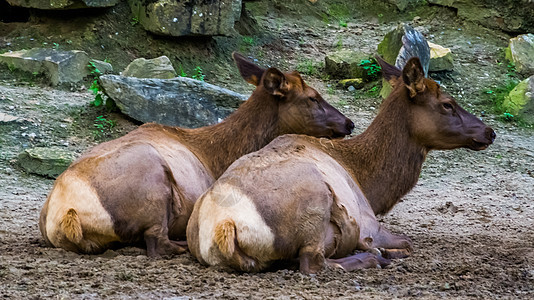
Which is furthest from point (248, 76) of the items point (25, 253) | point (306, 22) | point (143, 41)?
point (306, 22)

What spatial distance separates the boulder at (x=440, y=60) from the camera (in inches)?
519

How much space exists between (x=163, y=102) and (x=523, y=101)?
5786 millimetres

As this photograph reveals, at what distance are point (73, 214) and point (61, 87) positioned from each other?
5958 mm

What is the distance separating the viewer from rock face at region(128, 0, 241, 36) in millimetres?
12375

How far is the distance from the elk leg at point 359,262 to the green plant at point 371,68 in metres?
7.24

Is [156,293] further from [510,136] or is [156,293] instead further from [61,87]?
[510,136]

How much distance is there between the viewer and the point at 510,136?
1179 cm

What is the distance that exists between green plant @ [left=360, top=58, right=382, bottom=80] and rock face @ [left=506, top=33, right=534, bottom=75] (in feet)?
8.77

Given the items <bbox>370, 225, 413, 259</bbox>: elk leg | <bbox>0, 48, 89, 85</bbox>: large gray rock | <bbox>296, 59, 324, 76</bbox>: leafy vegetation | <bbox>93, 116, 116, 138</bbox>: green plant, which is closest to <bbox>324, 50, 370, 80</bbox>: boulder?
<bbox>296, 59, 324, 76</bbox>: leafy vegetation

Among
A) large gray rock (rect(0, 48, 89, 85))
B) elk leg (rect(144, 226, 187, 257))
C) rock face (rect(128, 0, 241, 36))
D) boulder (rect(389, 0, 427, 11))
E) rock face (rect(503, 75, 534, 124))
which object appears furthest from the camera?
boulder (rect(389, 0, 427, 11))

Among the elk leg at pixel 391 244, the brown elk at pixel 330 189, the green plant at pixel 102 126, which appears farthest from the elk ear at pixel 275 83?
the green plant at pixel 102 126

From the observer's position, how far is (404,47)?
40.4 ft

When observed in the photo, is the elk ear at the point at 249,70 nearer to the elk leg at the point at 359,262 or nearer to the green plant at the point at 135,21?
the elk leg at the point at 359,262

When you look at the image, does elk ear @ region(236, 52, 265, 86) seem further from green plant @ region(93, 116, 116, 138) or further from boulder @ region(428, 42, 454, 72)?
boulder @ region(428, 42, 454, 72)
